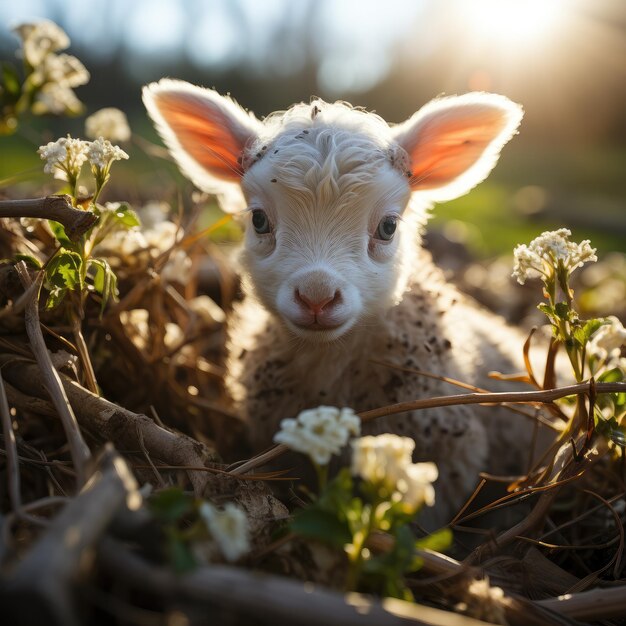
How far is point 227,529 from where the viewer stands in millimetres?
1362

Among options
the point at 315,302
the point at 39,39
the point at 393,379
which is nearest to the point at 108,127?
the point at 39,39

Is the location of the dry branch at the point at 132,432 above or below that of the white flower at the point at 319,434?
above

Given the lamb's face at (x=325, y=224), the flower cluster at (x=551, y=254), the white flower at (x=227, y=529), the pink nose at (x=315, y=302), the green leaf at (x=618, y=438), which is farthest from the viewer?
the lamb's face at (x=325, y=224)

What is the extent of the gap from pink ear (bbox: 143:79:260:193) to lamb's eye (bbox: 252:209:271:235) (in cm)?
31

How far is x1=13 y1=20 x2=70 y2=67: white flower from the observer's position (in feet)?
9.36

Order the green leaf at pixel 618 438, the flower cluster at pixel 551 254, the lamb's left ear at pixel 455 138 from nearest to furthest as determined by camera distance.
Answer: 1. the green leaf at pixel 618 438
2. the flower cluster at pixel 551 254
3. the lamb's left ear at pixel 455 138

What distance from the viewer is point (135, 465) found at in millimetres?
1956

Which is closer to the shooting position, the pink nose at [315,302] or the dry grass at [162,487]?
the dry grass at [162,487]

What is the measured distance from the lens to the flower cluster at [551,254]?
200 cm

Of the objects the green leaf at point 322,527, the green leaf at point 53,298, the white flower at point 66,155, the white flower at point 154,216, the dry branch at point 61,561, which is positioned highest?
the white flower at point 154,216

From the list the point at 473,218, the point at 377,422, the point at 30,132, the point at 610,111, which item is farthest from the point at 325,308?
the point at 610,111

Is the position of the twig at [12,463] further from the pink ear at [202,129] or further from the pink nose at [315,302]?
the pink ear at [202,129]

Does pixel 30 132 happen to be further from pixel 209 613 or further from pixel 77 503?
pixel 209 613

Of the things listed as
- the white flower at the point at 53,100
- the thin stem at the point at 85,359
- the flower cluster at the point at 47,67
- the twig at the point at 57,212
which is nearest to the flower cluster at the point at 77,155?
the twig at the point at 57,212
